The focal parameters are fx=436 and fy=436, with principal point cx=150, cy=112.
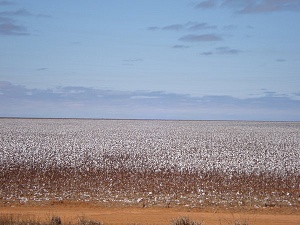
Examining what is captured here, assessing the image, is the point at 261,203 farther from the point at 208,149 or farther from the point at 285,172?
the point at 208,149

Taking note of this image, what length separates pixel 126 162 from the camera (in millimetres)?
26953

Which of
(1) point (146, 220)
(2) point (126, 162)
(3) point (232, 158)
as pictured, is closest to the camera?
(1) point (146, 220)

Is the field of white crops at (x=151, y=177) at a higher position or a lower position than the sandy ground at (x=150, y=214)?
higher

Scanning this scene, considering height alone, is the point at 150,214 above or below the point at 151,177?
below

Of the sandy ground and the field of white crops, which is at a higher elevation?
the field of white crops

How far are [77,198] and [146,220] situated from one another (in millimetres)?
4760

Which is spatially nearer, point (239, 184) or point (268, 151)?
point (239, 184)

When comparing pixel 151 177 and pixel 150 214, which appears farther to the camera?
pixel 151 177

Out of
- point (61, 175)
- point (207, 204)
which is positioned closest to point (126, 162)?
point (61, 175)

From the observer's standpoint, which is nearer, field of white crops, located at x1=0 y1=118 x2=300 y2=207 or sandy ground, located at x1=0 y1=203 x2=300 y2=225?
sandy ground, located at x1=0 y1=203 x2=300 y2=225

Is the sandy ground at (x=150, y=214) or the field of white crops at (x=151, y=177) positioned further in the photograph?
the field of white crops at (x=151, y=177)

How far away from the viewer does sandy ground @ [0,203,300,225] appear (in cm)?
→ 1348

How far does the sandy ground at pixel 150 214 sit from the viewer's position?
44.2ft

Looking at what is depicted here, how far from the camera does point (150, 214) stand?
14383 millimetres
